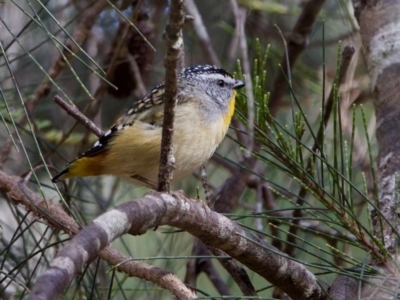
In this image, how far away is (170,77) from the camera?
1890mm

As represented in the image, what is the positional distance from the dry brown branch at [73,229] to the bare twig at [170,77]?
301 mm

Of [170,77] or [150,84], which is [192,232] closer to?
[170,77]

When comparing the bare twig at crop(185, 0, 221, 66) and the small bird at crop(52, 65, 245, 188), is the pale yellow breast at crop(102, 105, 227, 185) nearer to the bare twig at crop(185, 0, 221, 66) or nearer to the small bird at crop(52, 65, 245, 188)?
the small bird at crop(52, 65, 245, 188)

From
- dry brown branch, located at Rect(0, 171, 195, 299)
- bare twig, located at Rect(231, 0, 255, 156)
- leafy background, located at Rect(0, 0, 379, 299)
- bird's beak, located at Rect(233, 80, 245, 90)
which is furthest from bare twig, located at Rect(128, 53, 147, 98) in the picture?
dry brown branch, located at Rect(0, 171, 195, 299)

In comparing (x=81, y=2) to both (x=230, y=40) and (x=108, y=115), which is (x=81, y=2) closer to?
(x=108, y=115)

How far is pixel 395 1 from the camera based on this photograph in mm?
3115

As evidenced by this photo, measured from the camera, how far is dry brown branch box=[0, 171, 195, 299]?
2218mm

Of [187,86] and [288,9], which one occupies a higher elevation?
[288,9]

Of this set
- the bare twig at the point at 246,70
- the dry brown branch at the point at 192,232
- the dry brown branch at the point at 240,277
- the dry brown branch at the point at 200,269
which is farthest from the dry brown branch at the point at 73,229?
the dry brown branch at the point at 200,269

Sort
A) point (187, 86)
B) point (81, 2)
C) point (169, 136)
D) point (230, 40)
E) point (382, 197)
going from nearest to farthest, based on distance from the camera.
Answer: point (169, 136), point (382, 197), point (187, 86), point (81, 2), point (230, 40)

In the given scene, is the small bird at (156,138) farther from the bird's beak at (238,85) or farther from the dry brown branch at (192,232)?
the dry brown branch at (192,232)

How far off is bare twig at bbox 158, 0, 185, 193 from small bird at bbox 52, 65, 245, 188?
0.84 m

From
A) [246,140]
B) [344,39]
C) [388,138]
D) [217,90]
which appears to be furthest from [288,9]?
[388,138]

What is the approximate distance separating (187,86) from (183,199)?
1404 millimetres
